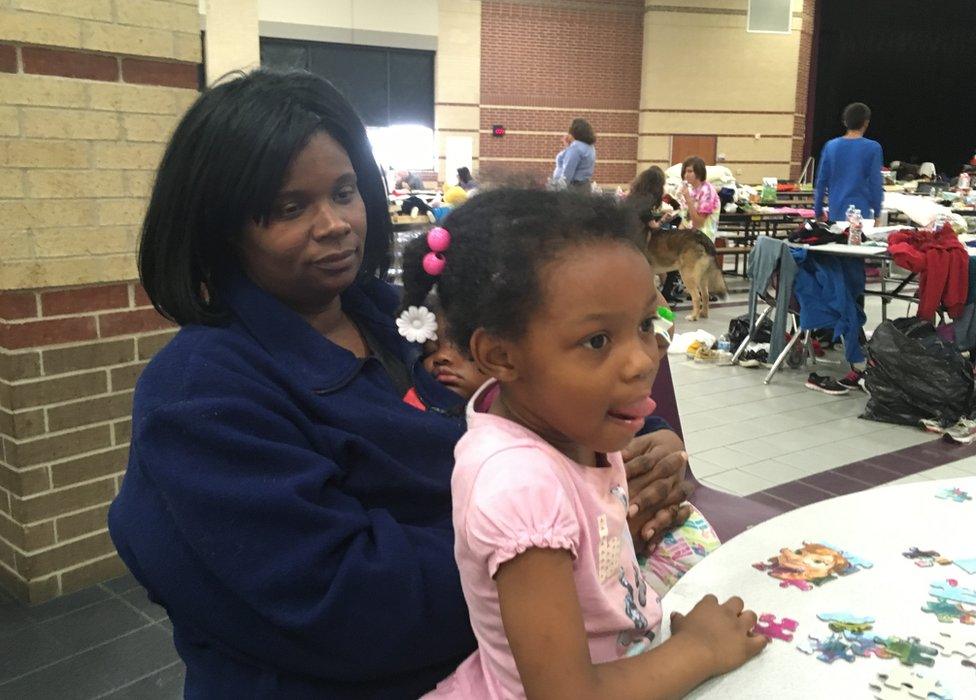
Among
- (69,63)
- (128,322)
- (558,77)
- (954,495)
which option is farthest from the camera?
(558,77)

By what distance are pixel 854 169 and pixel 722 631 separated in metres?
6.97

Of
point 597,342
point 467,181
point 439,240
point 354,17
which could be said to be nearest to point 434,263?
point 439,240

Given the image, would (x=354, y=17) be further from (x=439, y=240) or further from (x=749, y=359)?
(x=439, y=240)

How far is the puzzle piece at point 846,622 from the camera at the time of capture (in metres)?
0.98

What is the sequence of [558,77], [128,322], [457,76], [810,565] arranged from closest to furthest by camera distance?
[810,565] → [128,322] → [457,76] → [558,77]

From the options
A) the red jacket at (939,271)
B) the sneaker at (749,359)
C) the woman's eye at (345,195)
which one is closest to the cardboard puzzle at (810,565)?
the woman's eye at (345,195)

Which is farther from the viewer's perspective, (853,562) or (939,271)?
(939,271)

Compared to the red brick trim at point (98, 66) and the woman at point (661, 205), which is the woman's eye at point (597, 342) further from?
the woman at point (661, 205)

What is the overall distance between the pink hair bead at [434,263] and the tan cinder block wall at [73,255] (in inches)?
67.5

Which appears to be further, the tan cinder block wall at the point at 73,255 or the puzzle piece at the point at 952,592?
the tan cinder block wall at the point at 73,255

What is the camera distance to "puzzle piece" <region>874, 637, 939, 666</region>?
3.02 ft

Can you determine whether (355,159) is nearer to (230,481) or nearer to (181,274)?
(181,274)

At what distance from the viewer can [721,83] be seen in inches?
609

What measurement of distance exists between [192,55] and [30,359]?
1055mm
